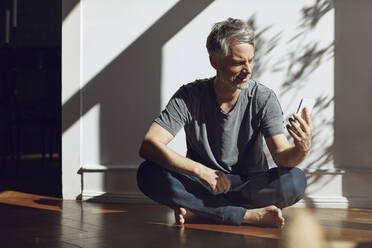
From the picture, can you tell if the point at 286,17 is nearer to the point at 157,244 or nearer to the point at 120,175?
the point at 120,175

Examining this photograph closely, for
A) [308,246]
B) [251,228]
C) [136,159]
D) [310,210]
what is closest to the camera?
[308,246]

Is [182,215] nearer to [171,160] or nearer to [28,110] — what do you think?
[171,160]

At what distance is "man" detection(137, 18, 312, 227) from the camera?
254cm

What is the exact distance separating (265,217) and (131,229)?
63cm

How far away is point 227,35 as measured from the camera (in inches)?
99.9

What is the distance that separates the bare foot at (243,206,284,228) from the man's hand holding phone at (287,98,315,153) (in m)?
0.40

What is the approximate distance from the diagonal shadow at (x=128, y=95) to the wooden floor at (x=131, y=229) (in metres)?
0.39

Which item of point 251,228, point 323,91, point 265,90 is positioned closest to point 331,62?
point 323,91

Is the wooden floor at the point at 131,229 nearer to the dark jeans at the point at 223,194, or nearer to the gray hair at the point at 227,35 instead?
the dark jeans at the point at 223,194

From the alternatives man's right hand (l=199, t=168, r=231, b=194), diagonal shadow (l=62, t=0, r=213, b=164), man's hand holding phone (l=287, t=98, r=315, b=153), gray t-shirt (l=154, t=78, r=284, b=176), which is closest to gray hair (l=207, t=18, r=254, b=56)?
gray t-shirt (l=154, t=78, r=284, b=176)

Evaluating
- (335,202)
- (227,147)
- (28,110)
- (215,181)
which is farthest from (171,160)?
(28,110)

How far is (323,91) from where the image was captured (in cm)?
336

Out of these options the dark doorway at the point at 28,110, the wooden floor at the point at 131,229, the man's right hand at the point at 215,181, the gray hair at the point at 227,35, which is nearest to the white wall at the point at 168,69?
the wooden floor at the point at 131,229

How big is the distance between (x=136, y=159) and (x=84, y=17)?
0.96 meters
